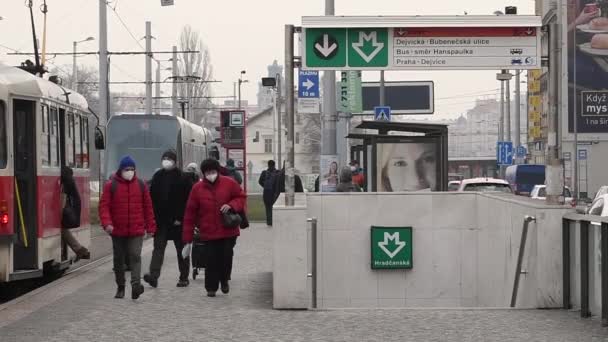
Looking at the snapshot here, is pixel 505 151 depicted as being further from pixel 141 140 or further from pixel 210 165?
pixel 210 165

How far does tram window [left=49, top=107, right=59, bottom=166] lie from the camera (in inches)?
695

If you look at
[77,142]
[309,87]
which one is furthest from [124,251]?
[309,87]

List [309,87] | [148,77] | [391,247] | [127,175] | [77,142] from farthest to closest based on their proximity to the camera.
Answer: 1. [148,77]
2. [309,87]
3. [77,142]
4. [391,247]
5. [127,175]

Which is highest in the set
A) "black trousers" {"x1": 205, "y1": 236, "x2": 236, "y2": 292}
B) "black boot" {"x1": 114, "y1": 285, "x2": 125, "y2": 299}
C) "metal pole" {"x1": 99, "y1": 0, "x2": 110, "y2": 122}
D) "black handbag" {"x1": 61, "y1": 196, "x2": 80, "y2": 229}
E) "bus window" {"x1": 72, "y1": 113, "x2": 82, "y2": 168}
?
"metal pole" {"x1": 99, "y1": 0, "x2": 110, "y2": 122}

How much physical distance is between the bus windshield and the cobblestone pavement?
19.5 meters

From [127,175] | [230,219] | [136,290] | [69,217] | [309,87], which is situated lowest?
[136,290]

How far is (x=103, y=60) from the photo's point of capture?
138 ft

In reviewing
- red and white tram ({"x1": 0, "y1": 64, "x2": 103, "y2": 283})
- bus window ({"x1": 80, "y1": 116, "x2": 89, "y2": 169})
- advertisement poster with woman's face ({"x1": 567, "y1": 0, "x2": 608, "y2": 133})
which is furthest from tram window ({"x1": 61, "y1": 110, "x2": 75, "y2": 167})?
advertisement poster with woman's face ({"x1": 567, "y1": 0, "x2": 608, "y2": 133})

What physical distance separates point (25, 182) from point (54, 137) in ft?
5.64

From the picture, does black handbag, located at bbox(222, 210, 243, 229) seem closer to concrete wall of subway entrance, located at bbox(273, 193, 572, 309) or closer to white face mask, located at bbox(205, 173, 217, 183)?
white face mask, located at bbox(205, 173, 217, 183)

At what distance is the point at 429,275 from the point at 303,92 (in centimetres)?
1115

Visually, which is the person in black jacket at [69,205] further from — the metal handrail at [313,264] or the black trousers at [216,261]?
the metal handrail at [313,264]

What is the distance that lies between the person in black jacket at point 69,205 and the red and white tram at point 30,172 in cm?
18

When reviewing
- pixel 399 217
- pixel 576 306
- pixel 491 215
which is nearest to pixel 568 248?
pixel 576 306
